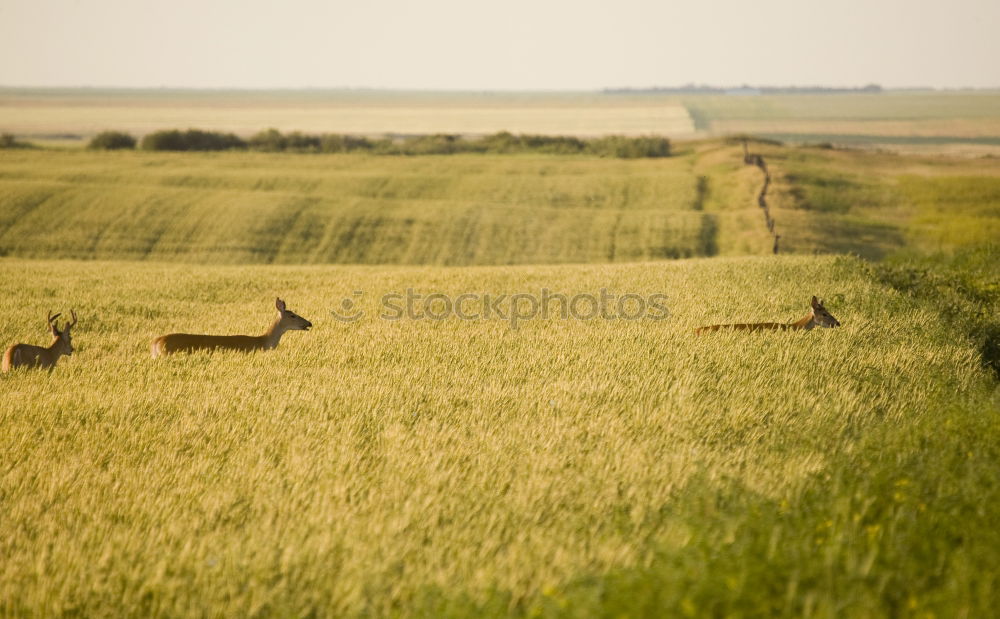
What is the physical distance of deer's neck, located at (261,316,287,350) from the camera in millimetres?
13641

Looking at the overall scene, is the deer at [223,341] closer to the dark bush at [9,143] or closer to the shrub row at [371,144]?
the shrub row at [371,144]

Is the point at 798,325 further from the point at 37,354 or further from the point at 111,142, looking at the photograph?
the point at 111,142

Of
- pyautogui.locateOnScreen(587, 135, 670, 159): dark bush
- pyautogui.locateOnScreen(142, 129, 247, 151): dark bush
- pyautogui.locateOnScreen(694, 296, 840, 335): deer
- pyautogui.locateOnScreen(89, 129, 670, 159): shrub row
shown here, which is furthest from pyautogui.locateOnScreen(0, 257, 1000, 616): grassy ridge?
pyautogui.locateOnScreen(142, 129, 247, 151): dark bush

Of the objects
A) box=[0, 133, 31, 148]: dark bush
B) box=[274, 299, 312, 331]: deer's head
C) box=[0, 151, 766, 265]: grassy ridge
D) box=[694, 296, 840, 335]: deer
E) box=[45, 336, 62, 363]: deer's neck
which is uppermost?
box=[0, 133, 31, 148]: dark bush

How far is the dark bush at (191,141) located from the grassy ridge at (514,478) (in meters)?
79.1

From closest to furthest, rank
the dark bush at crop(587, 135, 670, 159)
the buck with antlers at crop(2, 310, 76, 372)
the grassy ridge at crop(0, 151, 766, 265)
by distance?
the buck with antlers at crop(2, 310, 76, 372) → the grassy ridge at crop(0, 151, 766, 265) → the dark bush at crop(587, 135, 670, 159)

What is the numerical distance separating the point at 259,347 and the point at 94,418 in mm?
4638

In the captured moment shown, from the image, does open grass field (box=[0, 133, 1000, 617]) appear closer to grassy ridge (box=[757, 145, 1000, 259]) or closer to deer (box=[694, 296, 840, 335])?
deer (box=[694, 296, 840, 335])

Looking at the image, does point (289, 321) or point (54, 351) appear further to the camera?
point (289, 321)

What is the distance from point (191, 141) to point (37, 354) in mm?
81425

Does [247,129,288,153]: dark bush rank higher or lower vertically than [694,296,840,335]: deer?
higher

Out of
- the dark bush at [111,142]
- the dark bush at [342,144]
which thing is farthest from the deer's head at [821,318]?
the dark bush at [111,142]

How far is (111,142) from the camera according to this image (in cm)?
8906

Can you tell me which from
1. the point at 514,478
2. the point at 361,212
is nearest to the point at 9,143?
the point at 361,212
